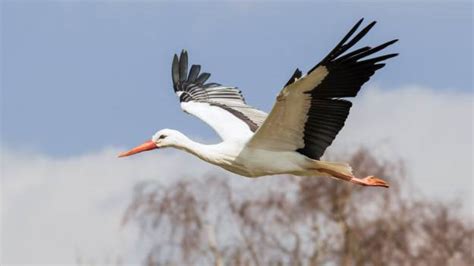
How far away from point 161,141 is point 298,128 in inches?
54.2

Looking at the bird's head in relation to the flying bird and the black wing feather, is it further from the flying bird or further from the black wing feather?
the black wing feather

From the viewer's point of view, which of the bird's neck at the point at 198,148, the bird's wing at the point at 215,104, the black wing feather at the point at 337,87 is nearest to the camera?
the black wing feather at the point at 337,87

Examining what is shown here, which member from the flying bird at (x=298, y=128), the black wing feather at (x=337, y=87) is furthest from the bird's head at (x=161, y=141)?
the black wing feather at (x=337, y=87)

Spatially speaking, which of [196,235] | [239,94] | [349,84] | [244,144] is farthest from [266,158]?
[196,235]

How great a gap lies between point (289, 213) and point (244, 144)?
10692mm

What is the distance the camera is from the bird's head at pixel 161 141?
41.4 feet

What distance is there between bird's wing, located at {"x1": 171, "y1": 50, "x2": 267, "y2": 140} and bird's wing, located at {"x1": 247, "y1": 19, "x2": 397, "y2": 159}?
16.6 inches

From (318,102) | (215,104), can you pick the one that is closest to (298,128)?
(318,102)

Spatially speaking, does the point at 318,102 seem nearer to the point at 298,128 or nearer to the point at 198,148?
the point at 298,128

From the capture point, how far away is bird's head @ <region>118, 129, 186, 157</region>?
41.4 feet

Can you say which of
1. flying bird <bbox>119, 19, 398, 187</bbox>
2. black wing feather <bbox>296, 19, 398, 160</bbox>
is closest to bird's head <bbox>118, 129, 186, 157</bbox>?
flying bird <bbox>119, 19, 398, 187</bbox>

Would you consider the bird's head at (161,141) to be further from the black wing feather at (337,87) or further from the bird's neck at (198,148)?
the black wing feather at (337,87)

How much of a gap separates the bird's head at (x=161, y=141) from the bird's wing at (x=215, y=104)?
0.35 metres

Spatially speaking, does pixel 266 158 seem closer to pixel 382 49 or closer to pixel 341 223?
pixel 382 49
